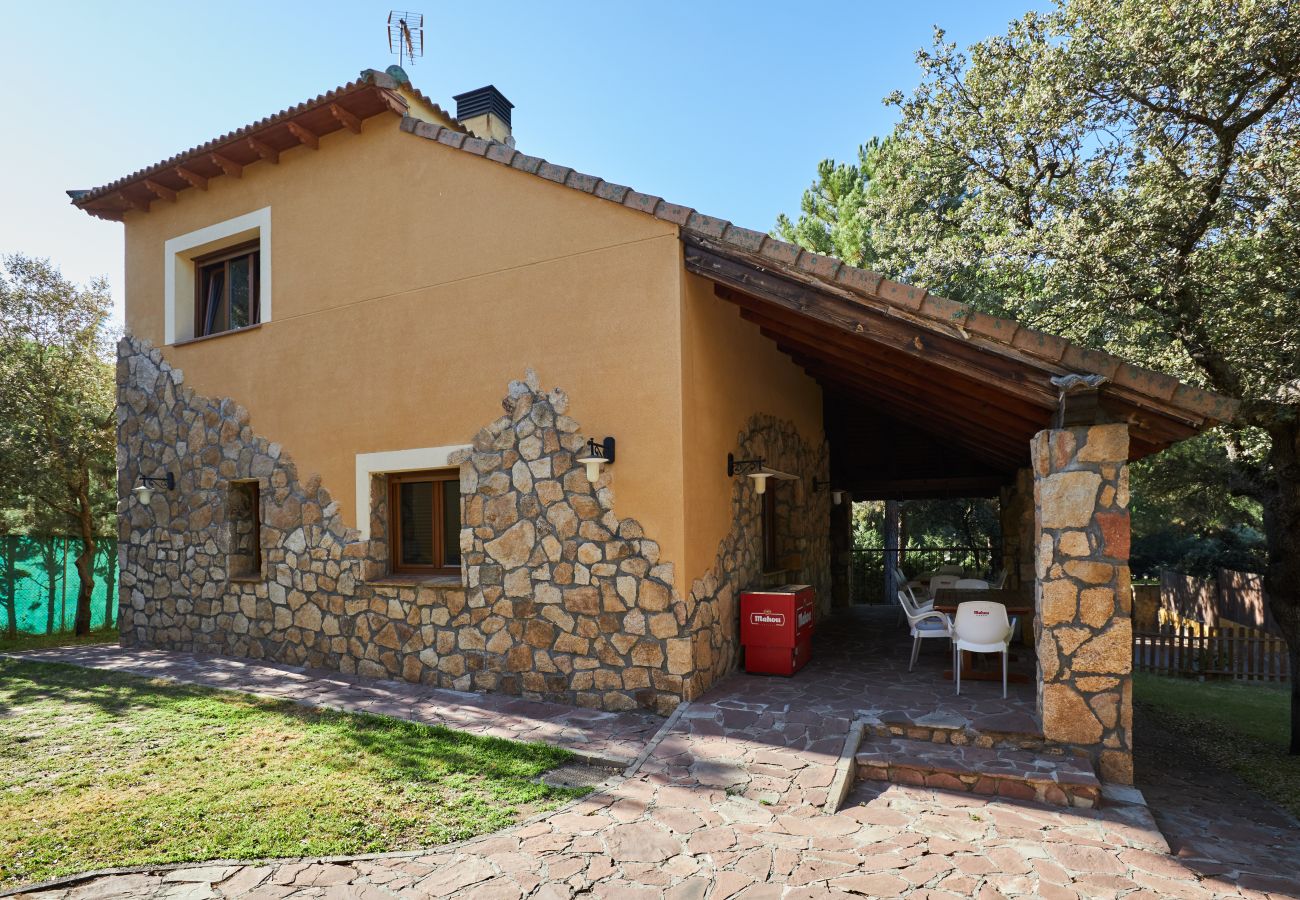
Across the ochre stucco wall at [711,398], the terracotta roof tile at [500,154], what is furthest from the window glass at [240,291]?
the ochre stucco wall at [711,398]

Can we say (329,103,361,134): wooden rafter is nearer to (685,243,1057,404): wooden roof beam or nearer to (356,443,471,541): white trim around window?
(356,443,471,541): white trim around window

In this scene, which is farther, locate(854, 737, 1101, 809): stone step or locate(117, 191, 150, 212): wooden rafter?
locate(117, 191, 150, 212): wooden rafter

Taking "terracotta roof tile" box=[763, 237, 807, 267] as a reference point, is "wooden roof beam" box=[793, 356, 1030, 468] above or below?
below

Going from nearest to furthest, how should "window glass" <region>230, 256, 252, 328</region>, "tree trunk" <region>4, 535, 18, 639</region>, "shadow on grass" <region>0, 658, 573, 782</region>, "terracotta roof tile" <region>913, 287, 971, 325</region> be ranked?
"terracotta roof tile" <region>913, 287, 971, 325</region>
"shadow on grass" <region>0, 658, 573, 782</region>
"window glass" <region>230, 256, 252, 328</region>
"tree trunk" <region>4, 535, 18, 639</region>

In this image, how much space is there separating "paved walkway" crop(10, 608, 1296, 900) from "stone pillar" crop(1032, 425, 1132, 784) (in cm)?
58

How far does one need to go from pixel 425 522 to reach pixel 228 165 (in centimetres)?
524

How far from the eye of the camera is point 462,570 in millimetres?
6773

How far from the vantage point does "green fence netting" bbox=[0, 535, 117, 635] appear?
38.3 feet

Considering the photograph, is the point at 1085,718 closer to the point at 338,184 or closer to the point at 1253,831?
the point at 1253,831

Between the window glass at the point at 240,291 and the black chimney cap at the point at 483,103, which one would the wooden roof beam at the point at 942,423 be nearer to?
the black chimney cap at the point at 483,103

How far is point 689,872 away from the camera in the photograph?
139 inches

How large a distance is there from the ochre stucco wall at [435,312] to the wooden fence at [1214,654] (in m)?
11.3

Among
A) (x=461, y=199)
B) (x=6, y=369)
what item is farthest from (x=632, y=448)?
(x=6, y=369)

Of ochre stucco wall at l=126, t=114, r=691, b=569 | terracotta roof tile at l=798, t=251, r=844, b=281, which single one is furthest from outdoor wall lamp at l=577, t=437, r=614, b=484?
terracotta roof tile at l=798, t=251, r=844, b=281
